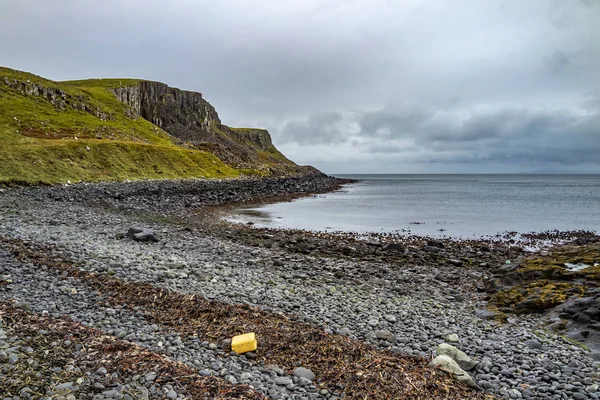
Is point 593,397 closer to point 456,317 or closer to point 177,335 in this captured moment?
point 456,317

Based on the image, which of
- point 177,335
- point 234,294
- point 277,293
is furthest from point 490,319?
point 177,335

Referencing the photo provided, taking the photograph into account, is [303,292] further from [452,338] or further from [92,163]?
[92,163]

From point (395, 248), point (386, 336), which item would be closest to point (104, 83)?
point (395, 248)

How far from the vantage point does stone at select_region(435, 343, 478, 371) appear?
720 centimetres

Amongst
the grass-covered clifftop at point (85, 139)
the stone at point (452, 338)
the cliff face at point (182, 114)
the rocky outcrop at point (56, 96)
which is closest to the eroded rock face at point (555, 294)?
the stone at point (452, 338)

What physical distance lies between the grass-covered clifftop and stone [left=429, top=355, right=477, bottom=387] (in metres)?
41.1

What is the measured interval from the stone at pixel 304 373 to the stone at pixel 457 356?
2.82 meters

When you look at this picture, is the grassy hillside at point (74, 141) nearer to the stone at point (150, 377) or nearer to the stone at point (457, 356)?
the stone at point (150, 377)

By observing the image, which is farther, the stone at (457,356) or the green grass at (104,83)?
the green grass at (104,83)

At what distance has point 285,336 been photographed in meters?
7.82

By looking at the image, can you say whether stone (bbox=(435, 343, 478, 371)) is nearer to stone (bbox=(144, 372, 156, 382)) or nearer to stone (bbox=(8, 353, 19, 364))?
stone (bbox=(144, 372, 156, 382))

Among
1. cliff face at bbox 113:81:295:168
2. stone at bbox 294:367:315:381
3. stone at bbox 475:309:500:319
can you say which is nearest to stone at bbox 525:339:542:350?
stone at bbox 475:309:500:319

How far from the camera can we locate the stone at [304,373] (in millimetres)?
6348

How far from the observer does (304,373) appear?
6.41 metres
